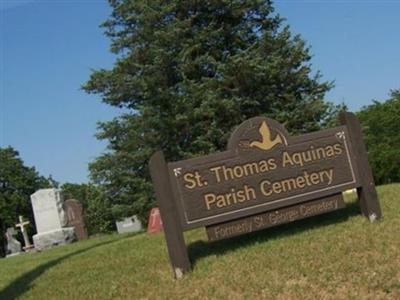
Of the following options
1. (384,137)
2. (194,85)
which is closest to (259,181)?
(194,85)

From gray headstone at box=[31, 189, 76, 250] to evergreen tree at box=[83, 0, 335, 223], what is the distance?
543cm

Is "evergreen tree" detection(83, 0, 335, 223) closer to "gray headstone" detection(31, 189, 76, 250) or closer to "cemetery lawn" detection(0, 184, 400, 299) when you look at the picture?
"gray headstone" detection(31, 189, 76, 250)

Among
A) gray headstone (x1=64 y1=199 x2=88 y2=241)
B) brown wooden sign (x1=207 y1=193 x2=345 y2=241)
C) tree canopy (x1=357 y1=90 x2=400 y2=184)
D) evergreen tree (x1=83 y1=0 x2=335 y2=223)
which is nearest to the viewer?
brown wooden sign (x1=207 y1=193 x2=345 y2=241)

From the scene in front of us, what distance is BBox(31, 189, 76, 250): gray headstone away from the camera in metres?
24.5

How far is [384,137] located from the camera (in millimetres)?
46594

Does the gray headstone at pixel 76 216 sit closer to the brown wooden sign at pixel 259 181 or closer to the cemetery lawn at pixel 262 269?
the cemetery lawn at pixel 262 269

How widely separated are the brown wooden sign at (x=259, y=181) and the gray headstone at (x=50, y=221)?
17.4 metres

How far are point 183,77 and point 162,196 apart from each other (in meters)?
11.0

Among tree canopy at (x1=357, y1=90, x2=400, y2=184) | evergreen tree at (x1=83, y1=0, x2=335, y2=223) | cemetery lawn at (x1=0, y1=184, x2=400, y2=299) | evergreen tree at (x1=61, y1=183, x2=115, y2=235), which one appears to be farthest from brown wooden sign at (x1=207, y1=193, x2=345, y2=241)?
tree canopy at (x1=357, y1=90, x2=400, y2=184)

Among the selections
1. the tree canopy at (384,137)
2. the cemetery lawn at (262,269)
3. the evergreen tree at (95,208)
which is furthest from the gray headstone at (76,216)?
the cemetery lawn at (262,269)

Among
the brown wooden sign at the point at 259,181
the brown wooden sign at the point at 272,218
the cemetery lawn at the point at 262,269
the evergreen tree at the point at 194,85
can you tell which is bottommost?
the cemetery lawn at the point at 262,269

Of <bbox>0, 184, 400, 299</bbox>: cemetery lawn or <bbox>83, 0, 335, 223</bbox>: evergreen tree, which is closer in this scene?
<bbox>0, 184, 400, 299</bbox>: cemetery lawn

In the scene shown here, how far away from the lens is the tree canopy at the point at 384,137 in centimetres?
4350

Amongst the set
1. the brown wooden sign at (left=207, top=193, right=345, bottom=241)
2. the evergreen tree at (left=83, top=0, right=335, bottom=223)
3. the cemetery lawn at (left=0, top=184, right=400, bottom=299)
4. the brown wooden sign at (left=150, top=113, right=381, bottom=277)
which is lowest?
the cemetery lawn at (left=0, top=184, right=400, bottom=299)
